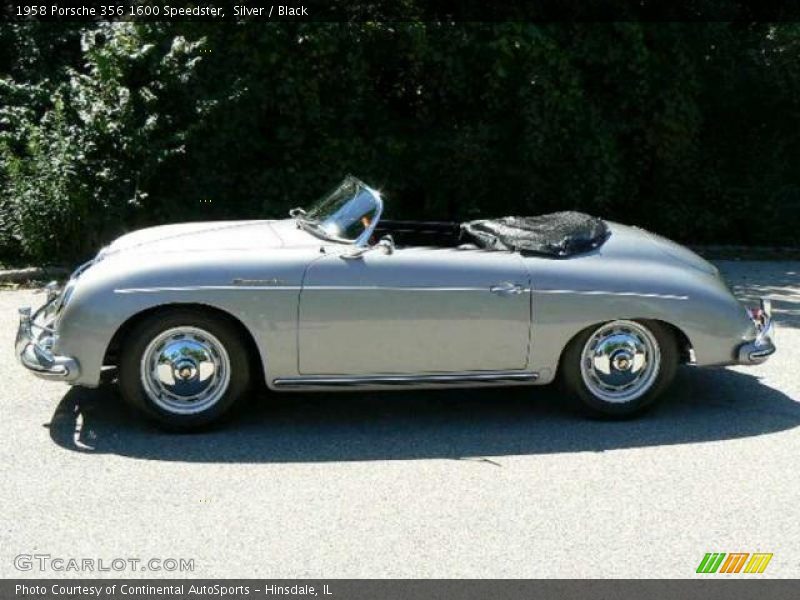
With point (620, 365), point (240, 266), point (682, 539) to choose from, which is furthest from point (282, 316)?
point (682, 539)

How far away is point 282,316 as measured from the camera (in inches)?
222

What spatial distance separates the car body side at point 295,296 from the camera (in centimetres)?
558

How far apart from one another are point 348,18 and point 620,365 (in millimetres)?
7696

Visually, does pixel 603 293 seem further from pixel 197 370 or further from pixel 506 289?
pixel 197 370

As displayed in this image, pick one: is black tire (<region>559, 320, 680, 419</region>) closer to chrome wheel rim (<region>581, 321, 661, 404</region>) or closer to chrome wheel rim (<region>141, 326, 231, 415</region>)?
chrome wheel rim (<region>581, 321, 661, 404</region>)

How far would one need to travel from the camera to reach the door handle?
5.79 meters

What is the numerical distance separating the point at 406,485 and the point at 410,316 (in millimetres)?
1021

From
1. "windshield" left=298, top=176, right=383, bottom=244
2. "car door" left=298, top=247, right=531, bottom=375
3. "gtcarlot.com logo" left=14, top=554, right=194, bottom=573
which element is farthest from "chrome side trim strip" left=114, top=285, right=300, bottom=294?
"gtcarlot.com logo" left=14, top=554, right=194, bottom=573

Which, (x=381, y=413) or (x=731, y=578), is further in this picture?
(x=381, y=413)

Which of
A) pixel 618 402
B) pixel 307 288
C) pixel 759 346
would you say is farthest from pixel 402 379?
pixel 759 346

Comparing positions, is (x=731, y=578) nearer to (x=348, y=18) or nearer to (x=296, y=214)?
(x=296, y=214)

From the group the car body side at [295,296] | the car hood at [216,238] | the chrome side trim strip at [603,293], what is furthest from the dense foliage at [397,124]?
the chrome side trim strip at [603,293]

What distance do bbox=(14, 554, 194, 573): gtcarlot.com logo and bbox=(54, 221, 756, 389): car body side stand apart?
5.09ft

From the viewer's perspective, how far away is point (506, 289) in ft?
19.0
